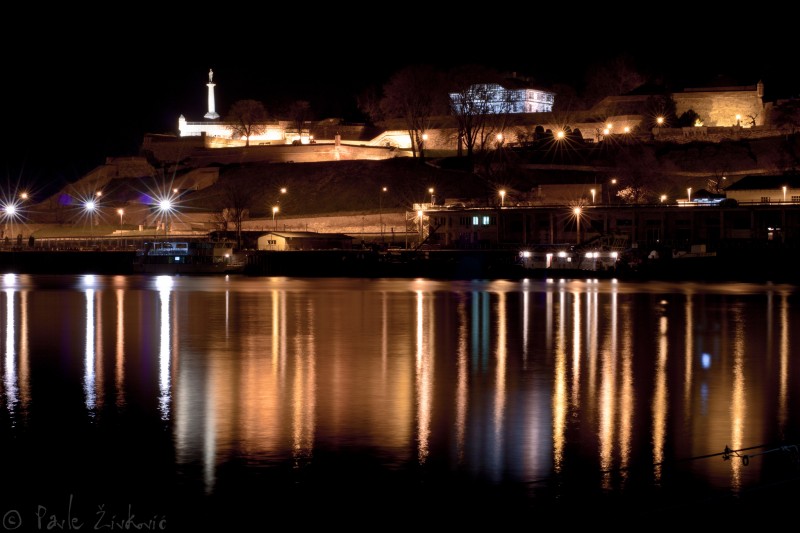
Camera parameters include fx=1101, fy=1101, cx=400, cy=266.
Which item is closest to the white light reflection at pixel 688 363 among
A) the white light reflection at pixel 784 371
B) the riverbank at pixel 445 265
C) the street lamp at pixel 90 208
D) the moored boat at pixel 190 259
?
the white light reflection at pixel 784 371

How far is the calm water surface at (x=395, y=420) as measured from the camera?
1265 centimetres

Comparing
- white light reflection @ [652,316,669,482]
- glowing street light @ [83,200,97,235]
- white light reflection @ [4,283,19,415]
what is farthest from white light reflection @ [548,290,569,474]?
glowing street light @ [83,200,97,235]

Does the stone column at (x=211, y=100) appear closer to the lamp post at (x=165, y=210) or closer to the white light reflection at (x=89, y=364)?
the lamp post at (x=165, y=210)

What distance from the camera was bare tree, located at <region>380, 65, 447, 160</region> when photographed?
9744 centimetres

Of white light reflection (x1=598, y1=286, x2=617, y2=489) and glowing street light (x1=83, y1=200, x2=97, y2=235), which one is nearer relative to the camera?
white light reflection (x1=598, y1=286, x2=617, y2=489)

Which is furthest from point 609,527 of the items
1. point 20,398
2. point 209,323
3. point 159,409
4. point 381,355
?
point 209,323

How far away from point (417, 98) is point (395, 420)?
274 ft

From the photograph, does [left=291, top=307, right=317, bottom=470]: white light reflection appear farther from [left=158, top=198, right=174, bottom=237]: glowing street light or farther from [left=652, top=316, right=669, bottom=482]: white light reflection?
[left=158, top=198, right=174, bottom=237]: glowing street light

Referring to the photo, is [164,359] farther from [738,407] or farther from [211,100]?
[211,100]

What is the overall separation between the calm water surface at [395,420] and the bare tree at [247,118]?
74.7 metres

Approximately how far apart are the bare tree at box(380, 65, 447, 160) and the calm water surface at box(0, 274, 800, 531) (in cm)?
6498

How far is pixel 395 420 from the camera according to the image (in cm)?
1706

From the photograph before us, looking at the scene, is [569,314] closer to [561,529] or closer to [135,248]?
[561,529]

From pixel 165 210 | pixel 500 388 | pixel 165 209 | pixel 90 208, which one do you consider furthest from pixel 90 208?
pixel 500 388
